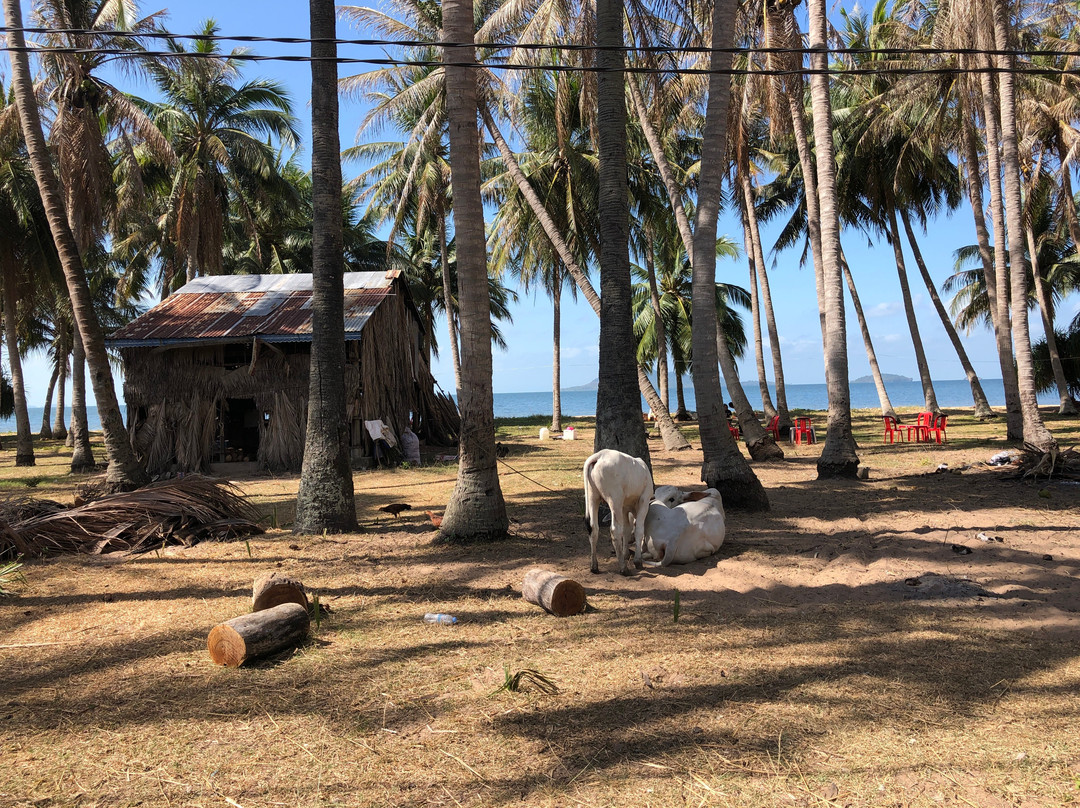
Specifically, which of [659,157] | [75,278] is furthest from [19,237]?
[659,157]

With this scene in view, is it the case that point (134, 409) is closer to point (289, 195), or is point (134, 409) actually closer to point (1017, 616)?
point (289, 195)

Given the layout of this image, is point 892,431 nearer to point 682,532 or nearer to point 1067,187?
point 1067,187

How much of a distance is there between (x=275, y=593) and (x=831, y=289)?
1069 centimetres

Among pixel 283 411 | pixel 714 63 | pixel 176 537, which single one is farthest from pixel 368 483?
pixel 714 63

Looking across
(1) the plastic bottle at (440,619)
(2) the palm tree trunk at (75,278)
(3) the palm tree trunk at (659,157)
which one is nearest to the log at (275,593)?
(1) the plastic bottle at (440,619)

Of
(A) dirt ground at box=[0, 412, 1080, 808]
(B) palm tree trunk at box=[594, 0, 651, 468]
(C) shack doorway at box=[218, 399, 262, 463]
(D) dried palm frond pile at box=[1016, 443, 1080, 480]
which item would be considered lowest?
(A) dirt ground at box=[0, 412, 1080, 808]

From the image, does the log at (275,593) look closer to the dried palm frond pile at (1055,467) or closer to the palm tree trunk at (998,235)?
the dried palm frond pile at (1055,467)

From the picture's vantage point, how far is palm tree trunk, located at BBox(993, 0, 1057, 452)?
13141mm

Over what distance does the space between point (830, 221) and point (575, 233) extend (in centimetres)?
1111

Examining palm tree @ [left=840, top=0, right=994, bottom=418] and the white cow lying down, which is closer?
the white cow lying down

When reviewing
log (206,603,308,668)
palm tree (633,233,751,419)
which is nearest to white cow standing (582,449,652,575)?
log (206,603,308,668)

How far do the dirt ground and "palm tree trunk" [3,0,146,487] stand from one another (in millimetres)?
4948

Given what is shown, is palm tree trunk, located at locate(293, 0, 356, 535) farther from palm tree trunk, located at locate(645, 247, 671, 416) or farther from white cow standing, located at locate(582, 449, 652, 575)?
palm tree trunk, located at locate(645, 247, 671, 416)

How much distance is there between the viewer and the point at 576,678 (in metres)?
4.63
